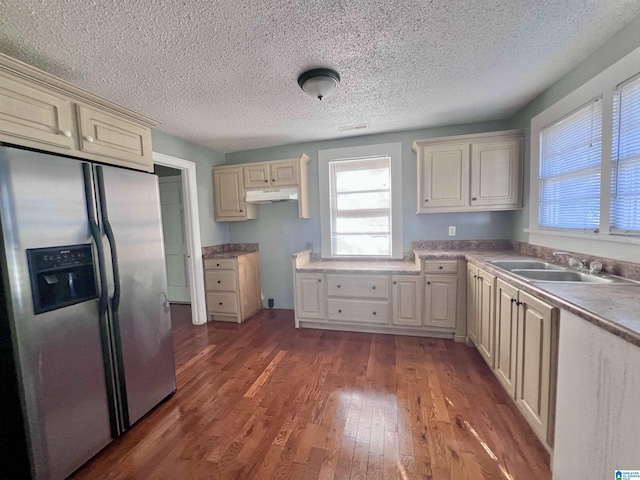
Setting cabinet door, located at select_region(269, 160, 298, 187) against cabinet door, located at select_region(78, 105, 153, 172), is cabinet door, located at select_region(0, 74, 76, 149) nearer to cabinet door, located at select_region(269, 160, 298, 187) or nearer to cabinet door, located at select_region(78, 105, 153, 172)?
cabinet door, located at select_region(78, 105, 153, 172)

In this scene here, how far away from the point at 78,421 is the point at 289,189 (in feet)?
8.89

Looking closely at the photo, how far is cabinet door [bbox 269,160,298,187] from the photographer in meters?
3.28

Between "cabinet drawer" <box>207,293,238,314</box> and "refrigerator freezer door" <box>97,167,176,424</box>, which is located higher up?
"refrigerator freezer door" <box>97,167,176,424</box>

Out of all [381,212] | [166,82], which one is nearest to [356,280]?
[381,212]

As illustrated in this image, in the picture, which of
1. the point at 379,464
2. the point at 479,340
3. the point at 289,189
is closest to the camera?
the point at 379,464

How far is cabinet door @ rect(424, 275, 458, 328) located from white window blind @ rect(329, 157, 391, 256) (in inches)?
31.0

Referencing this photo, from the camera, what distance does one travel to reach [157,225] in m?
1.84

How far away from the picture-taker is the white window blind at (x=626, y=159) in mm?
1427

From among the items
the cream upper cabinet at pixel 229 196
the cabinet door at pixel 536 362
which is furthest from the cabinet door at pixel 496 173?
the cream upper cabinet at pixel 229 196

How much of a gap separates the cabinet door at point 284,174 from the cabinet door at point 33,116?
2.08m

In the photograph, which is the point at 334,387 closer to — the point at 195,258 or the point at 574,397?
the point at 574,397

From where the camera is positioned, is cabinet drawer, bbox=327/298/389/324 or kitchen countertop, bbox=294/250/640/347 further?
cabinet drawer, bbox=327/298/389/324

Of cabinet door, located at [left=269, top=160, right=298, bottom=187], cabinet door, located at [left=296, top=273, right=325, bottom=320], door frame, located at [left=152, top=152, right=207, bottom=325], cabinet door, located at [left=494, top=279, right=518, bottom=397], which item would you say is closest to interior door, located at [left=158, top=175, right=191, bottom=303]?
door frame, located at [left=152, top=152, right=207, bottom=325]

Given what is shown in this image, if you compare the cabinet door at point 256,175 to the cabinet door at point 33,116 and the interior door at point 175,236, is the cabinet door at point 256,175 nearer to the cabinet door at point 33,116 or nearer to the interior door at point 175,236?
the interior door at point 175,236
